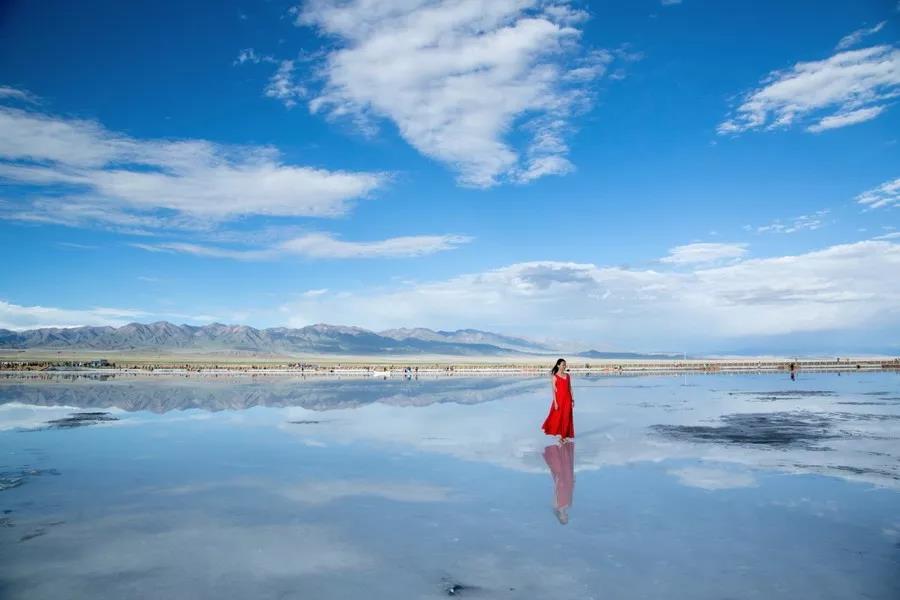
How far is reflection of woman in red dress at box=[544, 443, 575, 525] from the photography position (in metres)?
8.64

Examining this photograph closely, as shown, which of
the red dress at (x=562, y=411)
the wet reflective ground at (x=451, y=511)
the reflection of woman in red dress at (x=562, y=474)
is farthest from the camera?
the red dress at (x=562, y=411)

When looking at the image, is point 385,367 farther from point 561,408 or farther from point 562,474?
point 562,474

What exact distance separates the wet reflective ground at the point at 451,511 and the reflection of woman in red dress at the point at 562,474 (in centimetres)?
5

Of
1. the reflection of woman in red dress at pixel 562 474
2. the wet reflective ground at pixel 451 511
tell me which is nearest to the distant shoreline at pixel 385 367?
the wet reflective ground at pixel 451 511

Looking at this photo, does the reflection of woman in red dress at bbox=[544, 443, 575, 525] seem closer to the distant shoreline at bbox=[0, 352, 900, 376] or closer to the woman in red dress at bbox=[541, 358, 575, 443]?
the woman in red dress at bbox=[541, 358, 575, 443]

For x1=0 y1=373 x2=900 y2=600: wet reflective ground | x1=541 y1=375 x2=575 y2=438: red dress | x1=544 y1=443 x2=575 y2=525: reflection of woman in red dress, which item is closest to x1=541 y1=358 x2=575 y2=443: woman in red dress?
x1=541 y1=375 x2=575 y2=438: red dress

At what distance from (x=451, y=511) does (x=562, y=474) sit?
3.03 m

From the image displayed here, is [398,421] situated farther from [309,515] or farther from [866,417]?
[866,417]

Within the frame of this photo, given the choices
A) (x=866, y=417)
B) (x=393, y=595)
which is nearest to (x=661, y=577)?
(x=393, y=595)

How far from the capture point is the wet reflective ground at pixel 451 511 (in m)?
6.12

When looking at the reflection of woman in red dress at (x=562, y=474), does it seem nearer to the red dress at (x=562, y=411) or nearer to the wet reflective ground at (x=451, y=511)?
the wet reflective ground at (x=451, y=511)

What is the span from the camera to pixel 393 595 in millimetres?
5770

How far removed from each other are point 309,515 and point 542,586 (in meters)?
3.95

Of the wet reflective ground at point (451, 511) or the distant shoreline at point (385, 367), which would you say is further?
the distant shoreline at point (385, 367)
